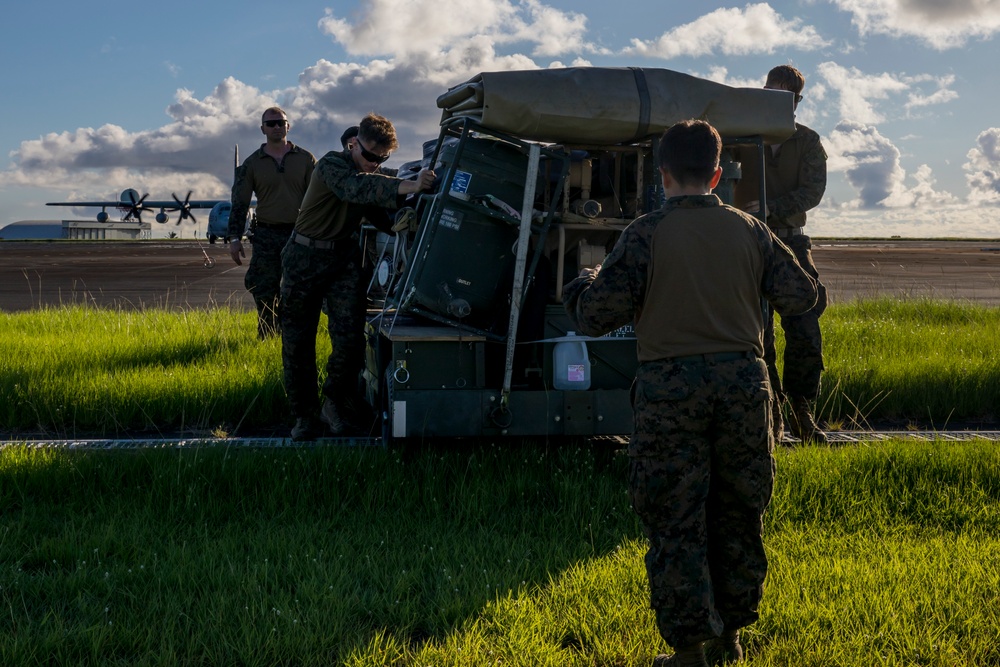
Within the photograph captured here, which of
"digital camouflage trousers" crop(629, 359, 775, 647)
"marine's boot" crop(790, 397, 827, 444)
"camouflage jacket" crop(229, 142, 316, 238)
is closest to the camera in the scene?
"digital camouflage trousers" crop(629, 359, 775, 647)

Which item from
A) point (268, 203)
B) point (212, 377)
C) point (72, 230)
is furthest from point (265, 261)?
point (72, 230)

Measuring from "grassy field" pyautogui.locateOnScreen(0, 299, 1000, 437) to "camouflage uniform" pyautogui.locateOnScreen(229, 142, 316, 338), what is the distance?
77 centimetres

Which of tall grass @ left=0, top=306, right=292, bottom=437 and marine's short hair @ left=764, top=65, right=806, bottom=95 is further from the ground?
marine's short hair @ left=764, top=65, right=806, bottom=95

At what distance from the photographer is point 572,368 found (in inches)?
233

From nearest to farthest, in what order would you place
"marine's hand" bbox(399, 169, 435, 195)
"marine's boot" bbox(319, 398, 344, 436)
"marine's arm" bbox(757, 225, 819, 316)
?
"marine's arm" bbox(757, 225, 819, 316)
"marine's hand" bbox(399, 169, 435, 195)
"marine's boot" bbox(319, 398, 344, 436)

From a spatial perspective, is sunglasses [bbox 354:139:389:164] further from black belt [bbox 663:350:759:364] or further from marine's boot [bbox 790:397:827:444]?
black belt [bbox 663:350:759:364]

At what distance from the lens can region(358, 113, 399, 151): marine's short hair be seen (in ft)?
21.2

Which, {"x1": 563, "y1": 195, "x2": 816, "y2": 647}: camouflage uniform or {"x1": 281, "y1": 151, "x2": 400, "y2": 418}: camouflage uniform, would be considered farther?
{"x1": 281, "y1": 151, "x2": 400, "y2": 418}: camouflage uniform

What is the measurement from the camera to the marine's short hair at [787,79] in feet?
23.5

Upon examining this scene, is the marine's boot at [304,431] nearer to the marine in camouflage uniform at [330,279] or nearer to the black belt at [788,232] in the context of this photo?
the marine in camouflage uniform at [330,279]

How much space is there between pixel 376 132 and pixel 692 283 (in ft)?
12.1

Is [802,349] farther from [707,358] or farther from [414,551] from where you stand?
[707,358]

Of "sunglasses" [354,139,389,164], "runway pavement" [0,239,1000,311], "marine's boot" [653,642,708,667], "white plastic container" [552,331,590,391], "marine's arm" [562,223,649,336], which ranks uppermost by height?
"sunglasses" [354,139,389,164]

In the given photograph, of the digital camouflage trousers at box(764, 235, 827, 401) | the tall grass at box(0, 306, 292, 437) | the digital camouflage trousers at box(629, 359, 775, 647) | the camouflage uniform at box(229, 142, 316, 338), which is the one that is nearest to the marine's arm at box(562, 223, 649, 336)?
the digital camouflage trousers at box(629, 359, 775, 647)
